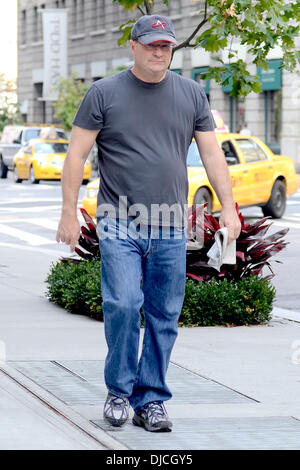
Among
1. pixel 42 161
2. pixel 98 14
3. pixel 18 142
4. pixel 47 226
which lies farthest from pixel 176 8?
pixel 47 226

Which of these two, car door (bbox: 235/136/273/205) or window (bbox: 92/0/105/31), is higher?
window (bbox: 92/0/105/31)

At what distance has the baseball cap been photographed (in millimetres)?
5859

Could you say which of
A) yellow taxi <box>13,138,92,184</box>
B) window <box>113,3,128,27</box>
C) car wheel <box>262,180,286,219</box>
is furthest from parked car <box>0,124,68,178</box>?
car wheel <box>262,180,286,219</box>

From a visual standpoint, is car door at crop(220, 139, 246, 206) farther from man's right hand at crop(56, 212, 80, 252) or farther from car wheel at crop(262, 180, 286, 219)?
man's right hand at crop(56, 212, 80, 252)

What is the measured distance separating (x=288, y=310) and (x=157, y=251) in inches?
203

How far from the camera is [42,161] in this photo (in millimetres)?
36031

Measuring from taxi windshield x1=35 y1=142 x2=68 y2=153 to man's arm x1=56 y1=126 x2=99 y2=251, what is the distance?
1204 inches

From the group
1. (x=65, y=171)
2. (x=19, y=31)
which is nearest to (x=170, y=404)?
(x=65, y=171)

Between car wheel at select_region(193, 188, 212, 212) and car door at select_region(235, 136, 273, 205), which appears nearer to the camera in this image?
car wheel at select_region(193, 188, 212, 212)

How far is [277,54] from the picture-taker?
42.4 metres

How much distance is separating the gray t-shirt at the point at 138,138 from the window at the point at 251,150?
15.4 m

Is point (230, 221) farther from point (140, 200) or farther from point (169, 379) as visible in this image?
point (169, 379)

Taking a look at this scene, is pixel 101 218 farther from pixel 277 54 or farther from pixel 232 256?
pixel 277 54

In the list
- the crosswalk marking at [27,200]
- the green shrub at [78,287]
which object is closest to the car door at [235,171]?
the crosswalk marking at [27,200]
